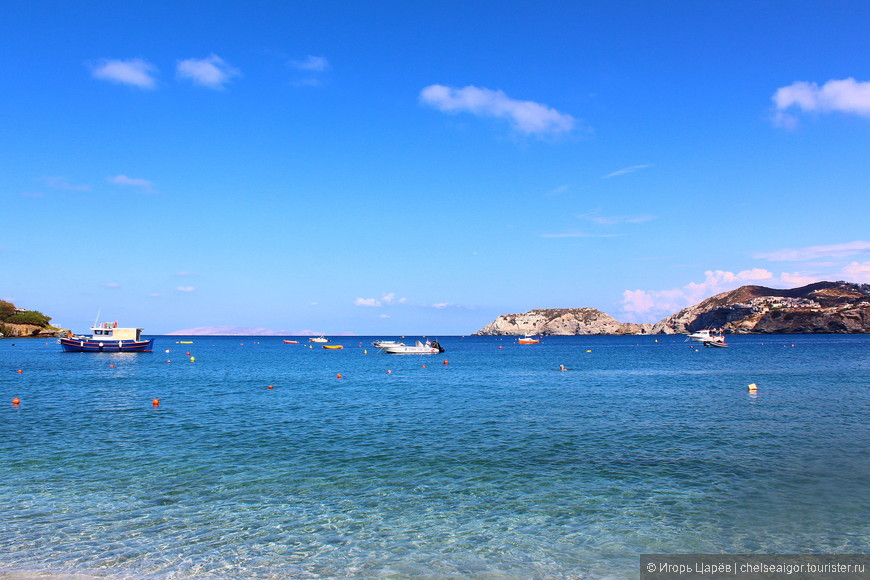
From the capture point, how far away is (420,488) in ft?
58.1

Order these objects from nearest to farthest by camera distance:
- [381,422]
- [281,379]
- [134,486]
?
[134,486] → [381,422] → [281,379]

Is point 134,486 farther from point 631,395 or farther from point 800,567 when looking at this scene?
point 631,395

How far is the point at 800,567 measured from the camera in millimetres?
11758

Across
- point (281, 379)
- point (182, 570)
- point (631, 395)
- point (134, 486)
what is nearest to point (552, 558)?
point (182, 570)

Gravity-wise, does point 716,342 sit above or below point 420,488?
above

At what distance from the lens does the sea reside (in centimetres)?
1243

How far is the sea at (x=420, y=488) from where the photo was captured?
12430 millimetres

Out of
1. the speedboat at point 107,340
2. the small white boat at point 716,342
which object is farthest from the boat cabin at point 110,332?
the small white boat at point 716,342

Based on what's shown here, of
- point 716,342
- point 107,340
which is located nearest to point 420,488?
point 107,340

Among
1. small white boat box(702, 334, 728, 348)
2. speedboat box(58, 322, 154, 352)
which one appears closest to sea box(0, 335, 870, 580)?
speedboat box(58, 322, 154, 352)

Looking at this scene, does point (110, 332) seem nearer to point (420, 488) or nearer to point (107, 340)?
point (107, 340)

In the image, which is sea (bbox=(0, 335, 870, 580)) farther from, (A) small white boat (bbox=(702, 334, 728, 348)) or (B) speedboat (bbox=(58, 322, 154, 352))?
(A) small white boat (bbox=(702, 334, 728, 348))

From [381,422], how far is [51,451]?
50.6 ft

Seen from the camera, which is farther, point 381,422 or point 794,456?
point 381,422
